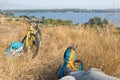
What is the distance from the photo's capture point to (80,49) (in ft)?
21.9

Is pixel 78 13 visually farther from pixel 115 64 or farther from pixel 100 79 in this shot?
pixel 100 79

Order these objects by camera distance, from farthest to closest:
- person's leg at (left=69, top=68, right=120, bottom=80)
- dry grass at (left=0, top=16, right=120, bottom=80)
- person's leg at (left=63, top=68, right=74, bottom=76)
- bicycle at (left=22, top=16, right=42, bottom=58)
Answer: bicycle at (left=22, top=16, right=42, bottom=58) < dry grass at (left=0, top=16, right=120, bottom=80) < person's leg at (left=63, top=68, right=74, bottom=76) < person's leg at (left=69, top=68, right=120, bottom=80)

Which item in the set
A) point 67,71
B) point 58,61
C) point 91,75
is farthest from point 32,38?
point 91,75

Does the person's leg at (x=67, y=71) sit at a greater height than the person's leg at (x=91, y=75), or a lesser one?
lesser

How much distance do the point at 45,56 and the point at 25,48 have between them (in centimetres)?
81

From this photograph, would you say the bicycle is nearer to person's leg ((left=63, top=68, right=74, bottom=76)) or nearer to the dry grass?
the dry grass

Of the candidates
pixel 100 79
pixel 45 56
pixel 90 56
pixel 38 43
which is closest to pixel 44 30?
pixel 38 43

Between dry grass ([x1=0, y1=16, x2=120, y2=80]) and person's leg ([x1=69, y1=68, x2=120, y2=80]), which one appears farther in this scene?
dry grass ([x1=0, y1=16, x2=120, y2=80])

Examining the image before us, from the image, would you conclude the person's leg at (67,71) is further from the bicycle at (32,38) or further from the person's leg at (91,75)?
the bicycle at (32,38)

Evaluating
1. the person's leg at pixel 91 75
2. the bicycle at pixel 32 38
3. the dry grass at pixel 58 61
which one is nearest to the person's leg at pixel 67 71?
the person's leg at pixel 91 75

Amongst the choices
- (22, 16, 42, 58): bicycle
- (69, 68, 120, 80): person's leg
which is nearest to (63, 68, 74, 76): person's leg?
(69, 68, 120, 80): person's leg

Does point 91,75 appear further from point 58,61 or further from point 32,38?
point 32,38

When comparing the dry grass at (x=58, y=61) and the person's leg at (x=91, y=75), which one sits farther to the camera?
the dry grass at (x=58, y=61)

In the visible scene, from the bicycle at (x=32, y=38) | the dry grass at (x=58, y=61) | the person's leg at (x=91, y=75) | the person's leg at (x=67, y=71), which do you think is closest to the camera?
the person's leg at (x=91, y=75)
